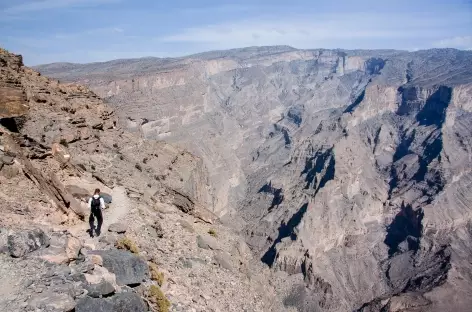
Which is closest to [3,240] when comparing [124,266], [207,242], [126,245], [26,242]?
[26,242]

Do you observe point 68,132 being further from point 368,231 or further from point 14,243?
point 368,231

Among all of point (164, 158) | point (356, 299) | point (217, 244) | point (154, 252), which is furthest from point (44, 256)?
point (356, 299)

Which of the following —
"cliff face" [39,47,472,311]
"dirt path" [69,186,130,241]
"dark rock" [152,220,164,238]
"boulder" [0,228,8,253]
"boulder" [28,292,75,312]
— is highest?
"boulder" [0,228,8,253]

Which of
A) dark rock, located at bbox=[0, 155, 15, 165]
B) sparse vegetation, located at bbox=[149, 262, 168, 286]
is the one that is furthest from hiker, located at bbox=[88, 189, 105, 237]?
dark rock, located at bbox=[0, 155, 15, 165]

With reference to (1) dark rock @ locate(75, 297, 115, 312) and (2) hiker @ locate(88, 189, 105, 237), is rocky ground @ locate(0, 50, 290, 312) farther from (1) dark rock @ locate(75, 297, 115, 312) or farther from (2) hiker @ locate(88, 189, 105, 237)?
(2) hiker @ locate(88, 189, 105, 237)

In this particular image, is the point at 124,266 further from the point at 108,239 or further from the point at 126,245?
the point at 108,239

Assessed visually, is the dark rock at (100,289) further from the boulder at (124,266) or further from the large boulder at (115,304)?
the boulder at (124,266)
